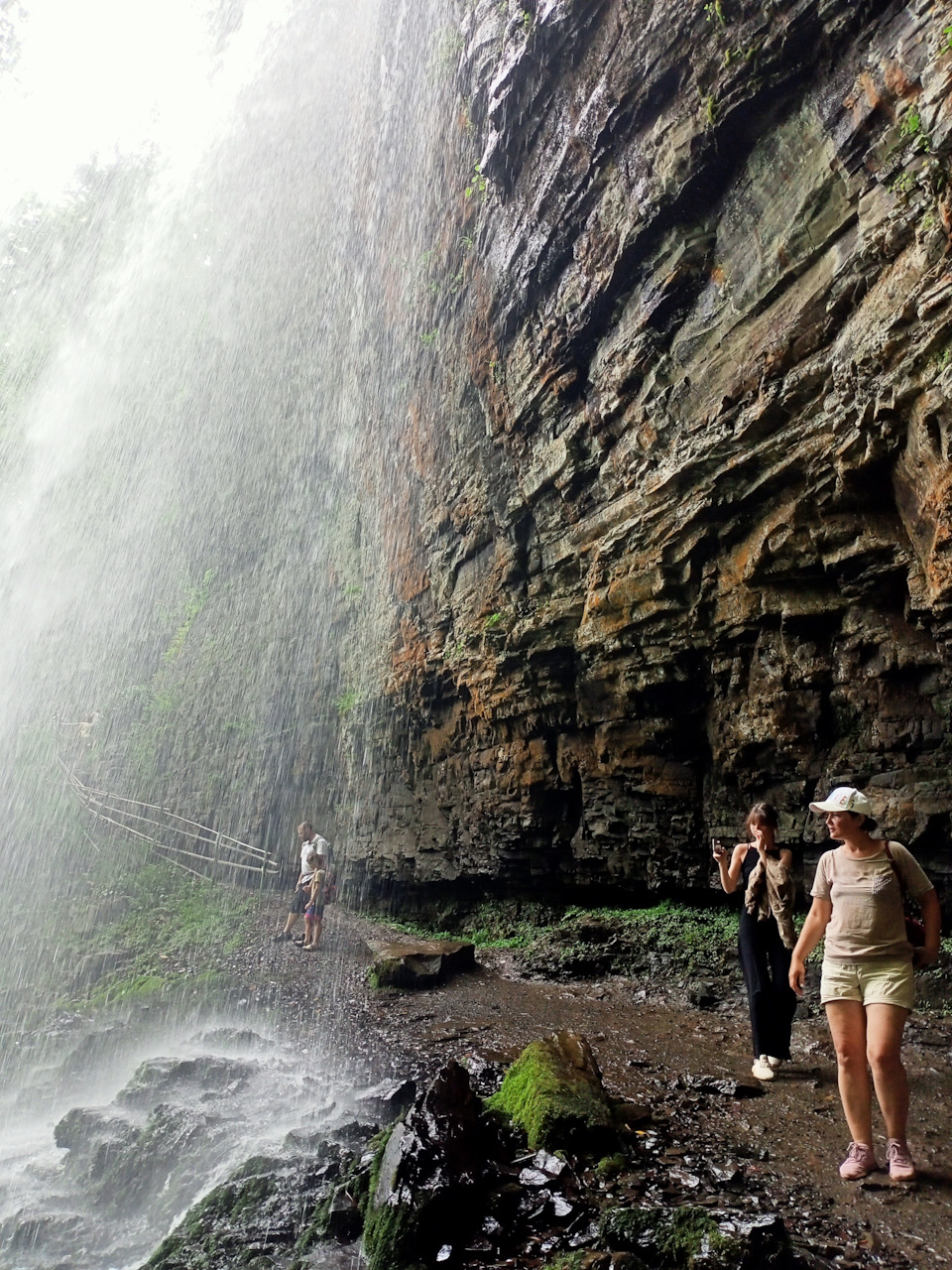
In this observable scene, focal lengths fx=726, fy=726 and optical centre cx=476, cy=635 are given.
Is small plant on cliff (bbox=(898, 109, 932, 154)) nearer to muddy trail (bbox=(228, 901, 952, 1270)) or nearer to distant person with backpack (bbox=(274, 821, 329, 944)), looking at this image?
muddy trail (bbox=(228, 901, 952, 1270))

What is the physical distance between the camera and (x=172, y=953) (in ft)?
48.1

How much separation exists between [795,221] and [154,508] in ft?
101

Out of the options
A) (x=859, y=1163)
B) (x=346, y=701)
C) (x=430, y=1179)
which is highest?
(x=346, y=701)

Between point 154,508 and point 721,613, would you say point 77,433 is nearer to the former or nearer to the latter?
point 154,508

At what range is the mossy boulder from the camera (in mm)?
4000

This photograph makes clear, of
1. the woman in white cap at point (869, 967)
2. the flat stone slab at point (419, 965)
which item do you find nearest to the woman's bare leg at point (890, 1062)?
the woman in white cap at point (869, 967)

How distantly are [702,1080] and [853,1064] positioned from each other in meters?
2.07

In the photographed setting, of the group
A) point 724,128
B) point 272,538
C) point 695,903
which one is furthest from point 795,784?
point 272,538

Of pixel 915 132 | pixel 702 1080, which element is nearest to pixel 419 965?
pixel 702 1080

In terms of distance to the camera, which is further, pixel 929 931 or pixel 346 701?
pixel 346 701

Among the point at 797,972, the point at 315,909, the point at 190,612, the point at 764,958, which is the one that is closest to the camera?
the point at 797,972

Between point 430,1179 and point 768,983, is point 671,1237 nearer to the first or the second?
point 430,1179

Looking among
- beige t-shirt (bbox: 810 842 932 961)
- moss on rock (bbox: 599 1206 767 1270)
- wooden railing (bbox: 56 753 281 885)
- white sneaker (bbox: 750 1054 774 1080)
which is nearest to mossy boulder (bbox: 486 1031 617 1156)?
moss on rock (bbox: 599 1206 767 1270)

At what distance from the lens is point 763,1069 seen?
493cm
